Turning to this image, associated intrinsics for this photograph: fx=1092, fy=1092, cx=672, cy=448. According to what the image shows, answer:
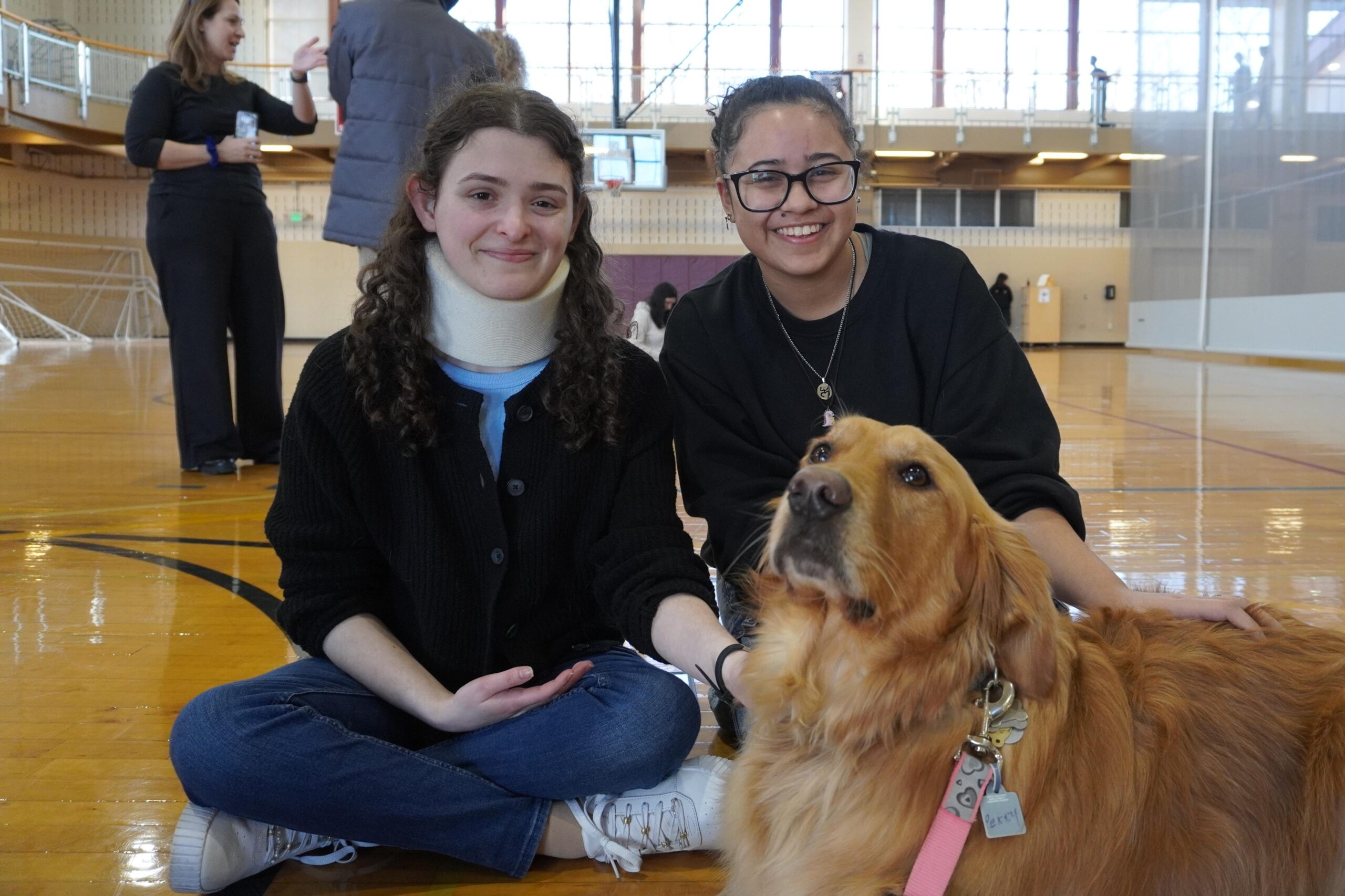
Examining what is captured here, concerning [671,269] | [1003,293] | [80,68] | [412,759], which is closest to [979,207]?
[1003,293]

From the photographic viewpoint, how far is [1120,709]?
53.3 inches

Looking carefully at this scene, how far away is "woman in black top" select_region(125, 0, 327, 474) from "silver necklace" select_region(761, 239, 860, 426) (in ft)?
10.0

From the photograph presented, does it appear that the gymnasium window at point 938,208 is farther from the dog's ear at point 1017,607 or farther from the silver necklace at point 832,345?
the dog's ear at point 1017,607

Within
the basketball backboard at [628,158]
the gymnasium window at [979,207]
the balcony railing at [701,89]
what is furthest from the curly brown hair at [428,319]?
the gymnasium window at [979,207]

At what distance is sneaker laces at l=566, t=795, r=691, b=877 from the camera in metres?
1.69

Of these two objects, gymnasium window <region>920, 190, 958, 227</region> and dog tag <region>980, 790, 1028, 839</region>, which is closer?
dog tag <region>980, 790, 1028, 839</region>

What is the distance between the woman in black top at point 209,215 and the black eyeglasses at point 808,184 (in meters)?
3.04

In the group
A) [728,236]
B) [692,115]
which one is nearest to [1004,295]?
[728,236]

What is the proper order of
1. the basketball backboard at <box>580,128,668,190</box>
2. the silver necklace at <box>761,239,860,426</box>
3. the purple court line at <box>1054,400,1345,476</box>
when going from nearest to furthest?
the silver necklace at <box>761,239,860,426</box> → the purple court line at <box>1054,400,1345,476</box> → the basketball backboard at <box>580,128,668,190</box>

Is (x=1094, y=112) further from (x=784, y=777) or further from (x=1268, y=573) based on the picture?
(x=784, y=777)

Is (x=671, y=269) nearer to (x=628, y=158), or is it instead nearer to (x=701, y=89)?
(x=701, y=89)

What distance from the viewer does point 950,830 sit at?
4.09ft

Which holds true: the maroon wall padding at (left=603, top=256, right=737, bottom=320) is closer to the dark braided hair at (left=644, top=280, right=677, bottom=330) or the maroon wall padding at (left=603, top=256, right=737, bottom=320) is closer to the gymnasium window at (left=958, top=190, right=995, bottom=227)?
the gymnasium window at (left=958, top=190, right=995, bottom=227)

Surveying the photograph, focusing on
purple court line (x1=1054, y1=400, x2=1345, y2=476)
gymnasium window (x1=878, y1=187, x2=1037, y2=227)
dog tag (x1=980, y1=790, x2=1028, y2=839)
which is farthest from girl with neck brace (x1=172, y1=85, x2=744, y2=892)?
gymnasium window (x1=878, y1=187, x2=1037, y2=227)
